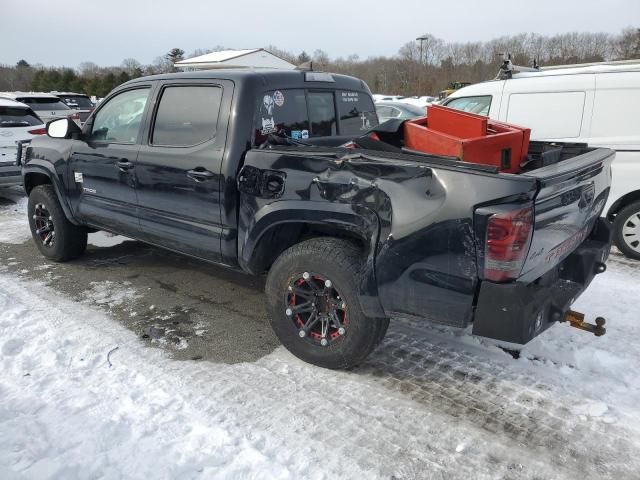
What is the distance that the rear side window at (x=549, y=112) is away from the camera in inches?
232

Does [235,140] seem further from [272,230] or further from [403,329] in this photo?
[403,329]

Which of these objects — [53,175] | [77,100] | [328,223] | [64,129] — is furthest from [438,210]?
[77,100]

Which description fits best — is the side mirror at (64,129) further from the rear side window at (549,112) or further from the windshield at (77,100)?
the windshield at (77,100)

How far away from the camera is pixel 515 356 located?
3.49 m

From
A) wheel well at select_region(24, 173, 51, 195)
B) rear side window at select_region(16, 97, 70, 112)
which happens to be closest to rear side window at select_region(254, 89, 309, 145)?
wheel well at select_region(24, 173, 51, 195)

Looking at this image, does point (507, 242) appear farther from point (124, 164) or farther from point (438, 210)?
point (124, 164)

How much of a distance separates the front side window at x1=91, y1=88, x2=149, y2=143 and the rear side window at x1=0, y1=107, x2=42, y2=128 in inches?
212

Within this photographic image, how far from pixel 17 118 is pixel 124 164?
21.0 ft

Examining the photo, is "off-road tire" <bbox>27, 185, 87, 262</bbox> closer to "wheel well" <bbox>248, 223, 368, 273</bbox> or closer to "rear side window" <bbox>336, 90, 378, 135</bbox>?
"wheel well" <bbox>248, 223, 368, 273</bbox>

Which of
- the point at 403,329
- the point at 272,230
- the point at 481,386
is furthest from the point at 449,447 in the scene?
the point at 272,230

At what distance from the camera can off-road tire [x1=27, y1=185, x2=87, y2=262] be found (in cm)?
526

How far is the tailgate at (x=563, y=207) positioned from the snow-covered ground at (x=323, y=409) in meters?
0.82

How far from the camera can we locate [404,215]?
2723mm

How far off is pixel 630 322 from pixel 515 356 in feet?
3.90
